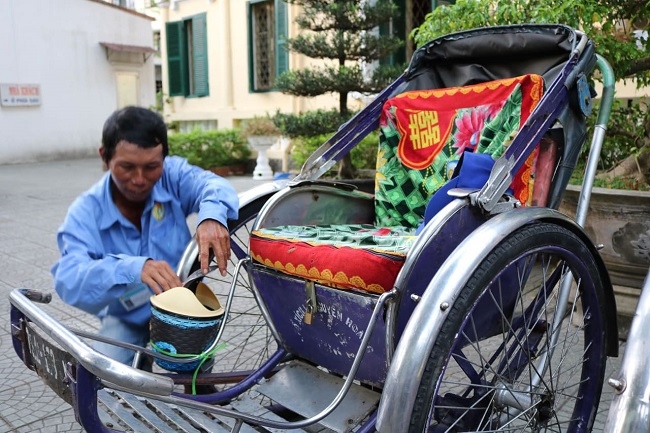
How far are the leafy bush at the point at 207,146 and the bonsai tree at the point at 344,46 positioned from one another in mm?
3901

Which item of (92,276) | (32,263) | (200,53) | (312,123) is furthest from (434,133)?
(200,53)

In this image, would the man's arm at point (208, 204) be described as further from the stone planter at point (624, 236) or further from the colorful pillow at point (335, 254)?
the stone planter at point (624, 236)

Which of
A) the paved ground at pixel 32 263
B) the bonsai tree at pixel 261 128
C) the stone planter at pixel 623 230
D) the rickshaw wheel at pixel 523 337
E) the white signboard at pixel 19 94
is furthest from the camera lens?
the white signboard at pixel 19 94

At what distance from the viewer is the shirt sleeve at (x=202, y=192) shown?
229cm

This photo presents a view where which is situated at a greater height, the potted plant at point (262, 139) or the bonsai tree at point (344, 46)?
the bonsai tree at point (344, 46)

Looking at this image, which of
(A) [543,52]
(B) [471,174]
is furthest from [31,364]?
(A) [543,52]

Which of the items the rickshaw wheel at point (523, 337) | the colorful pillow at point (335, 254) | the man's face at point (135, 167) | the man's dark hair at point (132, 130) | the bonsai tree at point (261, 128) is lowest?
the rickshaw wheel at point (523, 337)

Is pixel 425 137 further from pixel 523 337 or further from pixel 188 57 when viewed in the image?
pixel 188 57

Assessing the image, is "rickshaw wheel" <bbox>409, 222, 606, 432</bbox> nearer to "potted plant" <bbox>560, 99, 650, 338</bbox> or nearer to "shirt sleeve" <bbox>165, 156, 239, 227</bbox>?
"potted plant" <bbox>560, 99, 650, 338</bbox>

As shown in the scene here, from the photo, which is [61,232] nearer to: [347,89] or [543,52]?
[543,52]

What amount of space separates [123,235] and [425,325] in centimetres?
126

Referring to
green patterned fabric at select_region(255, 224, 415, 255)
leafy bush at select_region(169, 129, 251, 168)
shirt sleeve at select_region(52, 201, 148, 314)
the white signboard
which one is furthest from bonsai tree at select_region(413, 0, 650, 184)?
the white signboard

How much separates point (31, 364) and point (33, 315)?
0.24 m

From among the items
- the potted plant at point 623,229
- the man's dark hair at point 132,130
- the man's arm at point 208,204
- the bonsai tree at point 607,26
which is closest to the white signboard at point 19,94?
the bonsai tree at point 607,26
